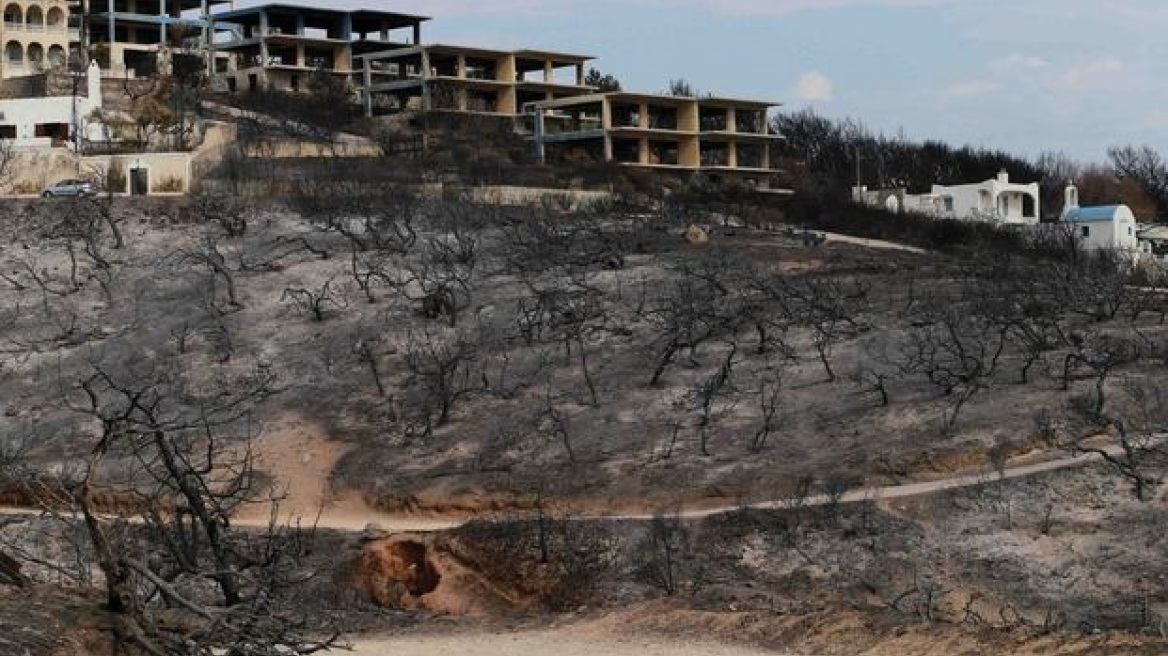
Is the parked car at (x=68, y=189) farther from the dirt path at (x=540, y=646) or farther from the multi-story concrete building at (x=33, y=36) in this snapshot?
the dirt path at (x=540, y=646)

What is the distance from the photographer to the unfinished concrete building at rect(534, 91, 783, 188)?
92375mm

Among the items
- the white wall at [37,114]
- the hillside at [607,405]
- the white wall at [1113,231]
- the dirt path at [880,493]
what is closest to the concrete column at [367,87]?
the white wall at [37,114]

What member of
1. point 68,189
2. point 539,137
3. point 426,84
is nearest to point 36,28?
point 426,84

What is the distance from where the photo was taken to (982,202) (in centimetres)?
10031

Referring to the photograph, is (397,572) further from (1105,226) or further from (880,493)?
(1105,226)

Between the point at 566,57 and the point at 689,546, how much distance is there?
243 feet

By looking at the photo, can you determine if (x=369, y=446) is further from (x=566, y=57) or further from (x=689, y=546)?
(x=566, y=57)

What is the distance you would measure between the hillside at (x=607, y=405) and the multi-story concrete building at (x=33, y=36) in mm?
40371

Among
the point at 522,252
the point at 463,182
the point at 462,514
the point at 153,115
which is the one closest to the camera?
the point at 462,514

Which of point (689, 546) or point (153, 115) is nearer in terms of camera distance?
point (689, 546)

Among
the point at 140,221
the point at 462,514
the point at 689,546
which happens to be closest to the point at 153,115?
the point at 140,221

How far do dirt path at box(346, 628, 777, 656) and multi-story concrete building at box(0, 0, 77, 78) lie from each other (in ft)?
255

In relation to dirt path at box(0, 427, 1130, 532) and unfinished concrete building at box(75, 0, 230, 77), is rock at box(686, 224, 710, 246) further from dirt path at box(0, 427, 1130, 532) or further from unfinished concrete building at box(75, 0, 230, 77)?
unfinished concrete building at box(75, 0, 230, 77)

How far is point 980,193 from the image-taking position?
329 ft
